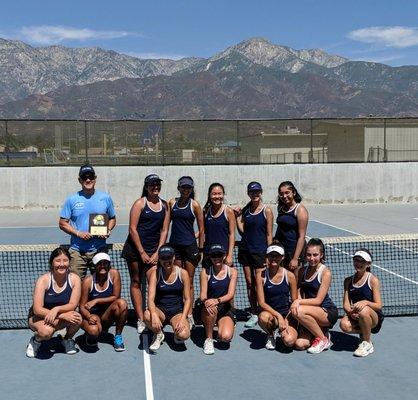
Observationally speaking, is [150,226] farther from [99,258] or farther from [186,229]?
[99,258]

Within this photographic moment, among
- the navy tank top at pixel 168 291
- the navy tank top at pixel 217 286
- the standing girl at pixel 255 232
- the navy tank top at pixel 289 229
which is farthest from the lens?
the standing girl at pixel 255 232

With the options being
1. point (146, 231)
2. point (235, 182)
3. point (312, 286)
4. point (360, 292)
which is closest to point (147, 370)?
point (146, 231)

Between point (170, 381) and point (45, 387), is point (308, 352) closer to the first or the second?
point (170, 381)

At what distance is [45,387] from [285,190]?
3326 mm

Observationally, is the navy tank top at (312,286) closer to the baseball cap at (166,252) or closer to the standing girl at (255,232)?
the standing girl at (255,232)

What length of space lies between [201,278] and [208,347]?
772mm

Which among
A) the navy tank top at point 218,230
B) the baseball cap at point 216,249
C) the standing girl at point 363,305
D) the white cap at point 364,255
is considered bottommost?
the standing girl at point 363,305

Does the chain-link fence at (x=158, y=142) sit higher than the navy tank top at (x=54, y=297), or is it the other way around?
the chain-link fence at (x=158, y=142)

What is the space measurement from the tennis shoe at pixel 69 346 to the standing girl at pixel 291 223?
2.59 m

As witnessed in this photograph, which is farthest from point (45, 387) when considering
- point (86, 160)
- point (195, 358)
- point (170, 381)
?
point (86, 160)

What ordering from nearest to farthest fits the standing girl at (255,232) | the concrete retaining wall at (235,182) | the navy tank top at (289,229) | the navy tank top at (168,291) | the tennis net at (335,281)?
the navy tank top at (168,291), the navy tank top at (289,229), the standing girl at (255,232), the tennis net at (335,281), the concrete retaining wall at (235,182)

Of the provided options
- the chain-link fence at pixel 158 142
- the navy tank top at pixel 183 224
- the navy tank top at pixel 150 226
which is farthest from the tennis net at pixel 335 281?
the chain-link fence at pixel 158 142

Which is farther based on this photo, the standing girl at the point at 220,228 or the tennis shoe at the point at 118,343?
the standing girl at the point at 220,228

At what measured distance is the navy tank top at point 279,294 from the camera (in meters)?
6.93
